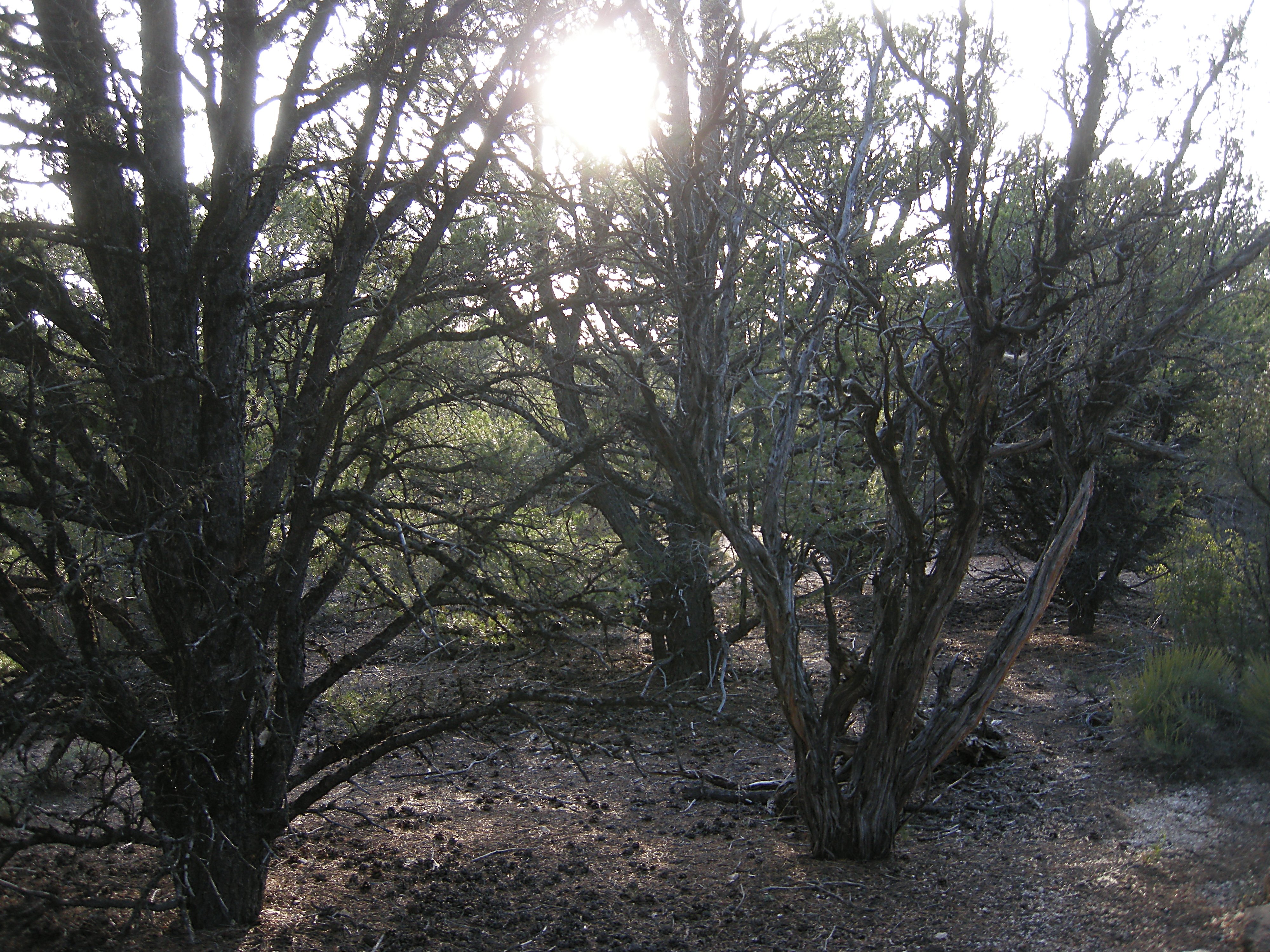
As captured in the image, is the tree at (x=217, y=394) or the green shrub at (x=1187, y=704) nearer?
the tree at (x=217, y=394)

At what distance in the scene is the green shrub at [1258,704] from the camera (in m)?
6.48

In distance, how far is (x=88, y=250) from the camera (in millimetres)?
4613

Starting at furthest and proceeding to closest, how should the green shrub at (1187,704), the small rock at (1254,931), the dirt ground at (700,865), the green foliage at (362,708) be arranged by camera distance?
the green shrub at (1187,704) < the green foliage at (362,708) < the dirt ground at (700,865) < the small rock at (1254,931)

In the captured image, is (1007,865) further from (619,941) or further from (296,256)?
(296,256)

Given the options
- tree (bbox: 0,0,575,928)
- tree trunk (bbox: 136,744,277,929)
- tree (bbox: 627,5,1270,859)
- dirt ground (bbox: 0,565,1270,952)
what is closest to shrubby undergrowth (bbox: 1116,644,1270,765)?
dirt ground (bbox: 0,565,1270,952)

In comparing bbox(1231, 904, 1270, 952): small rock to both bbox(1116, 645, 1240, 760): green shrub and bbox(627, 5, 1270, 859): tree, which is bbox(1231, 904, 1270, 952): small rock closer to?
bbox(627, 5, 1270, 859): tree

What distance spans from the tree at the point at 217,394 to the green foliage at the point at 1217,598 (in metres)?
6.74

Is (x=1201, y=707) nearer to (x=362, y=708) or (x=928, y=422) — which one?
(x=928, y=422)

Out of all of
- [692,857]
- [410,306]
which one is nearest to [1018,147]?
[410,306]

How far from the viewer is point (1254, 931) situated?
3803 millimetres

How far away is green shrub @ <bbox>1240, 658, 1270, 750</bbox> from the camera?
6.48 metres

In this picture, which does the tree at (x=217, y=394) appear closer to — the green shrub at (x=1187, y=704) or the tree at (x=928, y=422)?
the tree at (x=928, y=422)

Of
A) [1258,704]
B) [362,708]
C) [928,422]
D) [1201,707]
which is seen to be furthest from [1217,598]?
[362,708]

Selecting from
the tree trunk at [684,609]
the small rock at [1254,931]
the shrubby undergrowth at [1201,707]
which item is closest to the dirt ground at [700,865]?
the small rock at [1254,931]
